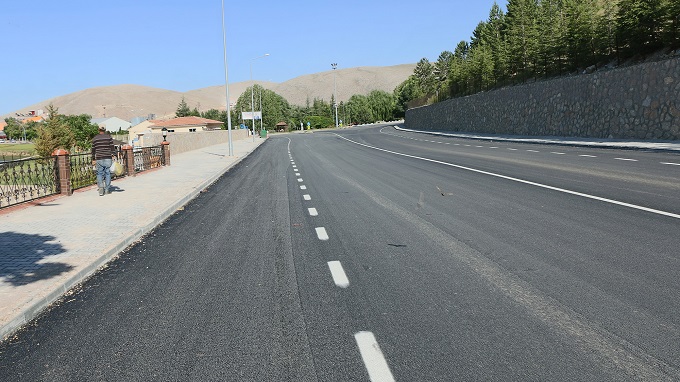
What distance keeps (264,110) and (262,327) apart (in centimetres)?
16034

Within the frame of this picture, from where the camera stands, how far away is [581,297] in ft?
15.2

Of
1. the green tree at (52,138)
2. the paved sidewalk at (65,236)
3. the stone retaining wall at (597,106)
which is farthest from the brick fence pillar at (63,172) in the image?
the green tree at (52,138)

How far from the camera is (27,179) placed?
44.8 ft

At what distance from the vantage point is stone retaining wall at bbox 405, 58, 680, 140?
2389cm

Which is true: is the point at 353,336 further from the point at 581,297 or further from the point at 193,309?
the point at 581,297

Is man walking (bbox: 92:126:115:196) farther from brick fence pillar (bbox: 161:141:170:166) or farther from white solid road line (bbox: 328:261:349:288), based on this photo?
brick fence pillar (bbox: 161:141:170:166)

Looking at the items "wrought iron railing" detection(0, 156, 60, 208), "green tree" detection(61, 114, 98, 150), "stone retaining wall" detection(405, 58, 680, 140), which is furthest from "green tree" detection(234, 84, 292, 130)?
"wrought iron railing" detection(0, 156, 60, 208)

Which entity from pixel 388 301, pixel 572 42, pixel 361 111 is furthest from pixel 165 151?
pixel 361 111

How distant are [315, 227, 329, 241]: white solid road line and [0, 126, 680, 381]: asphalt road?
0.03 m

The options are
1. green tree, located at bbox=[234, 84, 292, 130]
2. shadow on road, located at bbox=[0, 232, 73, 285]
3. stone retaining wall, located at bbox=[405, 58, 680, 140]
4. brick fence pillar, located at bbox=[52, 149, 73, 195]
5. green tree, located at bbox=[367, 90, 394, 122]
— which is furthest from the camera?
green tree, located at bbox=[367, 90, 394, 122]

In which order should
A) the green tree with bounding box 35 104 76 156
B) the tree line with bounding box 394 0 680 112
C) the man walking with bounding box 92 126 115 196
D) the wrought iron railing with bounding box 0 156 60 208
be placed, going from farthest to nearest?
the green tree with bounding box 35 104 76 156 → the tree line with bounding box 394 0 680 112 → the man walking with bounding box 92 126 115 196 → the wrought iron railing with bounding box 0 156 60 208

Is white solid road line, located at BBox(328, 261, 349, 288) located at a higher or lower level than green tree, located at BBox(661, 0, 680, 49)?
lower

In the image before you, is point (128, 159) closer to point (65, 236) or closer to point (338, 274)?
point (65, 236)

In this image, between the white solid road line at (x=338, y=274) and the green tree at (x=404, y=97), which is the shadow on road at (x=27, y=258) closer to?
the white solid road line at (x=338, y=274)
